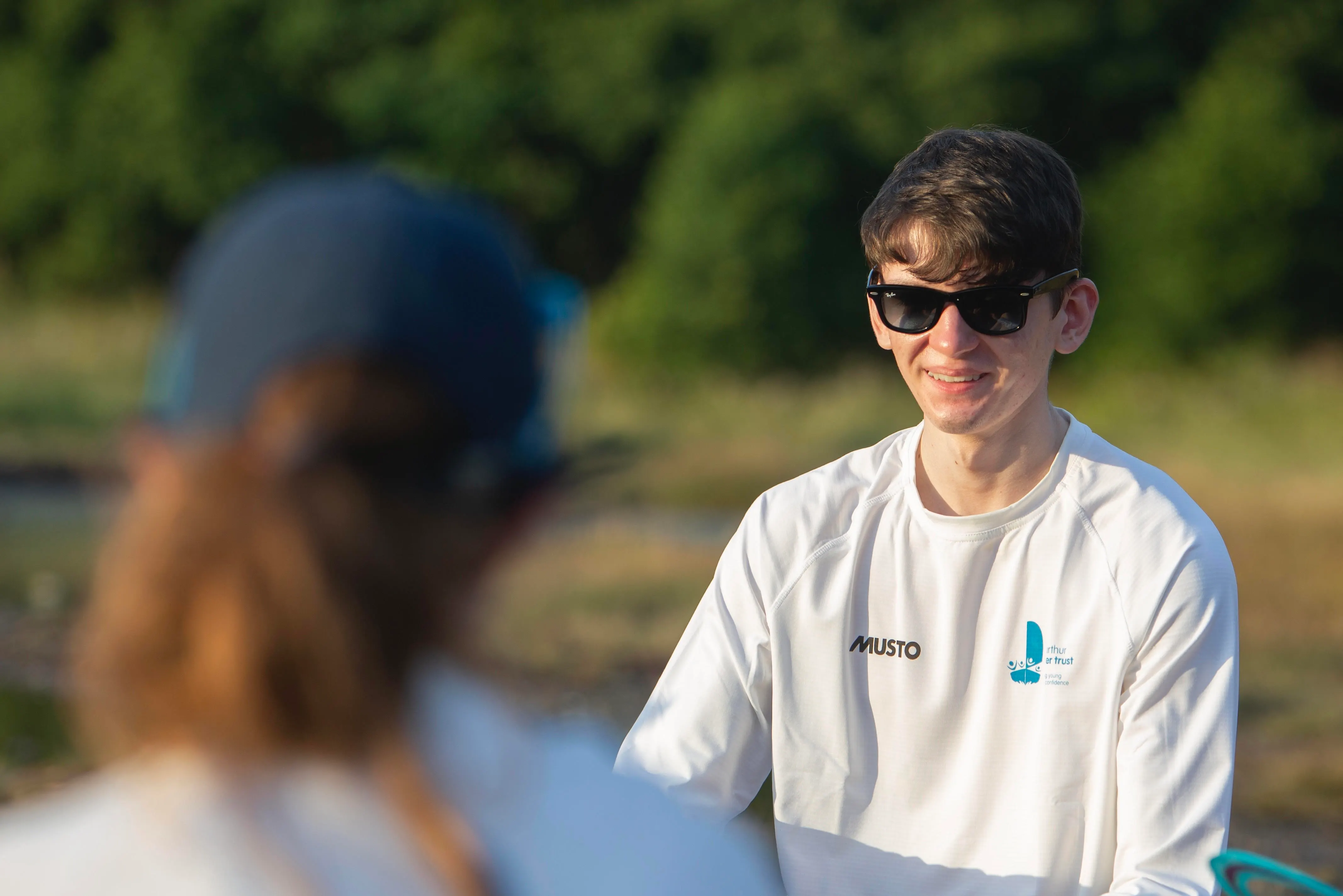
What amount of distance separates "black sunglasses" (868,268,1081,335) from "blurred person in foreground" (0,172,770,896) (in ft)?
4.67

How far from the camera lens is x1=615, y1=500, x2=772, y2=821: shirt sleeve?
210cm

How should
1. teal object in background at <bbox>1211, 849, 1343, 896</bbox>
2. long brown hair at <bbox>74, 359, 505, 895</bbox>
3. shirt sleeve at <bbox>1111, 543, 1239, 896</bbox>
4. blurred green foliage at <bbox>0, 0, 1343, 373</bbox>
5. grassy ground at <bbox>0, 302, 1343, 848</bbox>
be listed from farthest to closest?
blurred green foliage at <bbox>0, 0, 1343, 373</bbox> → grassy ground at <bbox>0, 302, 1343, 848</bbox> → shirt sleeve at <bbox>1111, 543, 1239, 896</bbox> → teal object in background at <bbox>1211, 849, 1343, 896</bbox> → long brown hair at <bbox>74, 359, 505, 895</bbox>

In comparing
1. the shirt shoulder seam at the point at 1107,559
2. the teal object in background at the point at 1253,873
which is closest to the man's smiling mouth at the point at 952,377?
the shirt shoulder seam at the point at 1107,559

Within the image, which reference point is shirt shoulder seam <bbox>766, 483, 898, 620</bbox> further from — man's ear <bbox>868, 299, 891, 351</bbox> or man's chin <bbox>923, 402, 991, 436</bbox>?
man's ear <bbox>868, 299, 891, 351</bbox>

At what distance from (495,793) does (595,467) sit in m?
0.29

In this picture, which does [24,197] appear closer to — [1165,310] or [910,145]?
[910,145]

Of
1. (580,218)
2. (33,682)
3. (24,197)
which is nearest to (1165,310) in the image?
(580,218)

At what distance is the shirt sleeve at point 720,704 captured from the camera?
6.89ft

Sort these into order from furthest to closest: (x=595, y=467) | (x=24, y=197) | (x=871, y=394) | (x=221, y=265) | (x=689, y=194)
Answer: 1. (x=24, y=197)
2. (x=689, y=194)
3. (x=871, y=394)
4. (x=595, y=467)
5. (x=221, y=265)

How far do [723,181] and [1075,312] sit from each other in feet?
82.5

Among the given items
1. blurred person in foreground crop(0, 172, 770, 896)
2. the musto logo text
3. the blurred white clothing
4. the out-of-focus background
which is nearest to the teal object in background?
the musto logo text

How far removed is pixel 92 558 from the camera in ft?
3.11

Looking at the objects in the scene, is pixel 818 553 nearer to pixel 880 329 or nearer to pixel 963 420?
pixel 963 420

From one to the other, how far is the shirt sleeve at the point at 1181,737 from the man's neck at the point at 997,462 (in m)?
0.29
